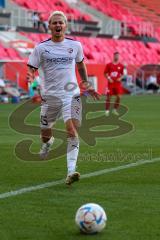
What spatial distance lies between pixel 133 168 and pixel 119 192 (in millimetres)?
2082

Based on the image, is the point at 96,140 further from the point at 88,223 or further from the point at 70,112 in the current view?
the point at 88,223

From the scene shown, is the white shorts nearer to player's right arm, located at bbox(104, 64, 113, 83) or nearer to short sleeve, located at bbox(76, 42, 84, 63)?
short sleeve, located at bbox(76, 42, 84, 63)

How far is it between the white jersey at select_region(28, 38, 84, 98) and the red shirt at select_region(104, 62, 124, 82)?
1386cm

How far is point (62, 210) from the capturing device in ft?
22.1

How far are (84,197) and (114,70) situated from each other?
15.8 m

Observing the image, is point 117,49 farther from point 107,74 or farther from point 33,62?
point 33,62

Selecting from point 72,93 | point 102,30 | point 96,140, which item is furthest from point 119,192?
point 102,30

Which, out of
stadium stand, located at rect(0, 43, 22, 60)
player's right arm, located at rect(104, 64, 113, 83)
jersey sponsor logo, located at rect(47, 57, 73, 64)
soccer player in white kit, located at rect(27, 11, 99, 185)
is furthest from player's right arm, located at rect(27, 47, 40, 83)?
stadium stand, located at rect(0, 43, 22, 60)

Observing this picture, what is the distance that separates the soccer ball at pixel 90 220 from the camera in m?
5.75

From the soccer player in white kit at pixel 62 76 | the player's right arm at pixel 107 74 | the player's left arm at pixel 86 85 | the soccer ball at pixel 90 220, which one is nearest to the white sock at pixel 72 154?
the soccer player in white kit at pixel 62 76

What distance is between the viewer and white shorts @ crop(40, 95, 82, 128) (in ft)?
29.2

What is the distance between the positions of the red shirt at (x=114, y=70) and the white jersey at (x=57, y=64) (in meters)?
13.9

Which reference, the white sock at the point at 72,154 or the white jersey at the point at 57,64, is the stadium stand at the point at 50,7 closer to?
the white jersey at the point at 57,64

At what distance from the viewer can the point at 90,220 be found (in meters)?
5.75
